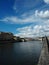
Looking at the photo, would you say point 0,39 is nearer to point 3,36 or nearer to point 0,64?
point 3,36

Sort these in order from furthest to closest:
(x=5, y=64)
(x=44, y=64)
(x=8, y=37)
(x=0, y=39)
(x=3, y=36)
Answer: (x=8, y=37)
(x=3, y=36)
(x=0, y=39)
(x=5, y=64)
(x=44, y=64)

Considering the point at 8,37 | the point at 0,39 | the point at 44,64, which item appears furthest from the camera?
the point at 8,37

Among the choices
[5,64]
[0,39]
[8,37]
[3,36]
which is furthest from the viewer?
[8,37]

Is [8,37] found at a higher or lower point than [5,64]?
higher

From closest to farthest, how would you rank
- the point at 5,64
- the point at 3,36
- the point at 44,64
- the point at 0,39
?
the point at 44,64 → the point at 5,64 → the point at 0,39 → the point at 3,36

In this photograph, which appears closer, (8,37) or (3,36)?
(3,36)

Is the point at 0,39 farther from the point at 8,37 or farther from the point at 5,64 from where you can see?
the point at 5,64

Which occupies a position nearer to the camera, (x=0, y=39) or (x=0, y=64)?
(x=0, y=64)

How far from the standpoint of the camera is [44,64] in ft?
32.0

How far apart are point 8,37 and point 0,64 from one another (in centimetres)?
15651

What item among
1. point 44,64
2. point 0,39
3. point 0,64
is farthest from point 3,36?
point 44,64

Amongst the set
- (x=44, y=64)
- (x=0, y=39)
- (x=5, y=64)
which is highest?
(x=0, y=39)

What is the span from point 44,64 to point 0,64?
462 inches

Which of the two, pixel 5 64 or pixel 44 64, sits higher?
pixel 44 64
